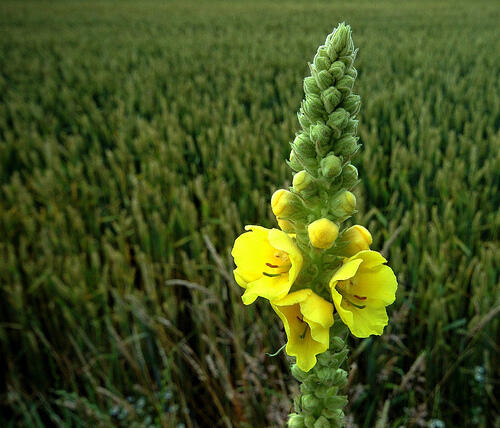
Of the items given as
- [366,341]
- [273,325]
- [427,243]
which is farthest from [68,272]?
[427,243]

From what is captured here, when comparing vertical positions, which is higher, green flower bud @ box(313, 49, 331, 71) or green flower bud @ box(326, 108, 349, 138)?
green flower bud @ box(313, 49, 331, 71)

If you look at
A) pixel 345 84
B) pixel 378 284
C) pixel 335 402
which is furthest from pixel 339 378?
pixel 345 84

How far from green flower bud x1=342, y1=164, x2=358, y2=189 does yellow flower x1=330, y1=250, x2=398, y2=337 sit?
0.08 meters

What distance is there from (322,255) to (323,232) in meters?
0.06

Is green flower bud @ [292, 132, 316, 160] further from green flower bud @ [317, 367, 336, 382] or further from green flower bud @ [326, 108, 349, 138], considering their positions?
green flower bud @ [317, 367, 336, 382]

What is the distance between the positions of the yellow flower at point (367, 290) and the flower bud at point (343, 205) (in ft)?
0.16

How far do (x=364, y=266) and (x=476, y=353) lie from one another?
1.29 m

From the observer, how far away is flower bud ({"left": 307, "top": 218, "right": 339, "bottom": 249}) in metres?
0.50

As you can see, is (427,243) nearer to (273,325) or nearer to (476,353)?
(476,353)

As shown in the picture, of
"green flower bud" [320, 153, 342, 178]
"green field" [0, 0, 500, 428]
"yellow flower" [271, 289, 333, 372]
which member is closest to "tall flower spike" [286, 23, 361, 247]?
"green flower bud" [320, 153, 342, 178]

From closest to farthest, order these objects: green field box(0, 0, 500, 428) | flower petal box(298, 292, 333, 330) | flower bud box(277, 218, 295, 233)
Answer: flower petal box(298, 292, 333, 330)
flower bud box(277, 218, 295, 233)
green field box(0, 0, 500, 428)

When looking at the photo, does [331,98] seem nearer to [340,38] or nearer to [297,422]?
[340,38]

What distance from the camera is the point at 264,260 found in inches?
21.5

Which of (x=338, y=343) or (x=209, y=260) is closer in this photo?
(x=338, y=343)
